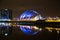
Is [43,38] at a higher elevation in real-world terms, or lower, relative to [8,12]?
lower

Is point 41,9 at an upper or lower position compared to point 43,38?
upper

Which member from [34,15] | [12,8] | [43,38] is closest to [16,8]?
[12,8]

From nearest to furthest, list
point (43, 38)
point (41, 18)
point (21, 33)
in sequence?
1. point (43, 38)
2. point (21, 33)
3. point (41, 18)

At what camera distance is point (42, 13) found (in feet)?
3.55

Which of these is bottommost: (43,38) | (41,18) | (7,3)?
(43,38)

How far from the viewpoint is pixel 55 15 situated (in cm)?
105

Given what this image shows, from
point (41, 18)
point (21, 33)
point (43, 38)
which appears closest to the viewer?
point (43, 38)

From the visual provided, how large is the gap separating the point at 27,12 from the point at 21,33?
0.33m

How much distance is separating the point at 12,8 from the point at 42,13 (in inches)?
10.8

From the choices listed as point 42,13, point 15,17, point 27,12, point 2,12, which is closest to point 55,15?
point 42,13

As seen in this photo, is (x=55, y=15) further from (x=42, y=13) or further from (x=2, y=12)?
(x=2, y=12)

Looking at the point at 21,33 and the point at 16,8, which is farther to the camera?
the point at 16,8

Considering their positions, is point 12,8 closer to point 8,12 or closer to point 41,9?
point 8,12

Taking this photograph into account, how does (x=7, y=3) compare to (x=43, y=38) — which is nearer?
(x=43, y=38)
